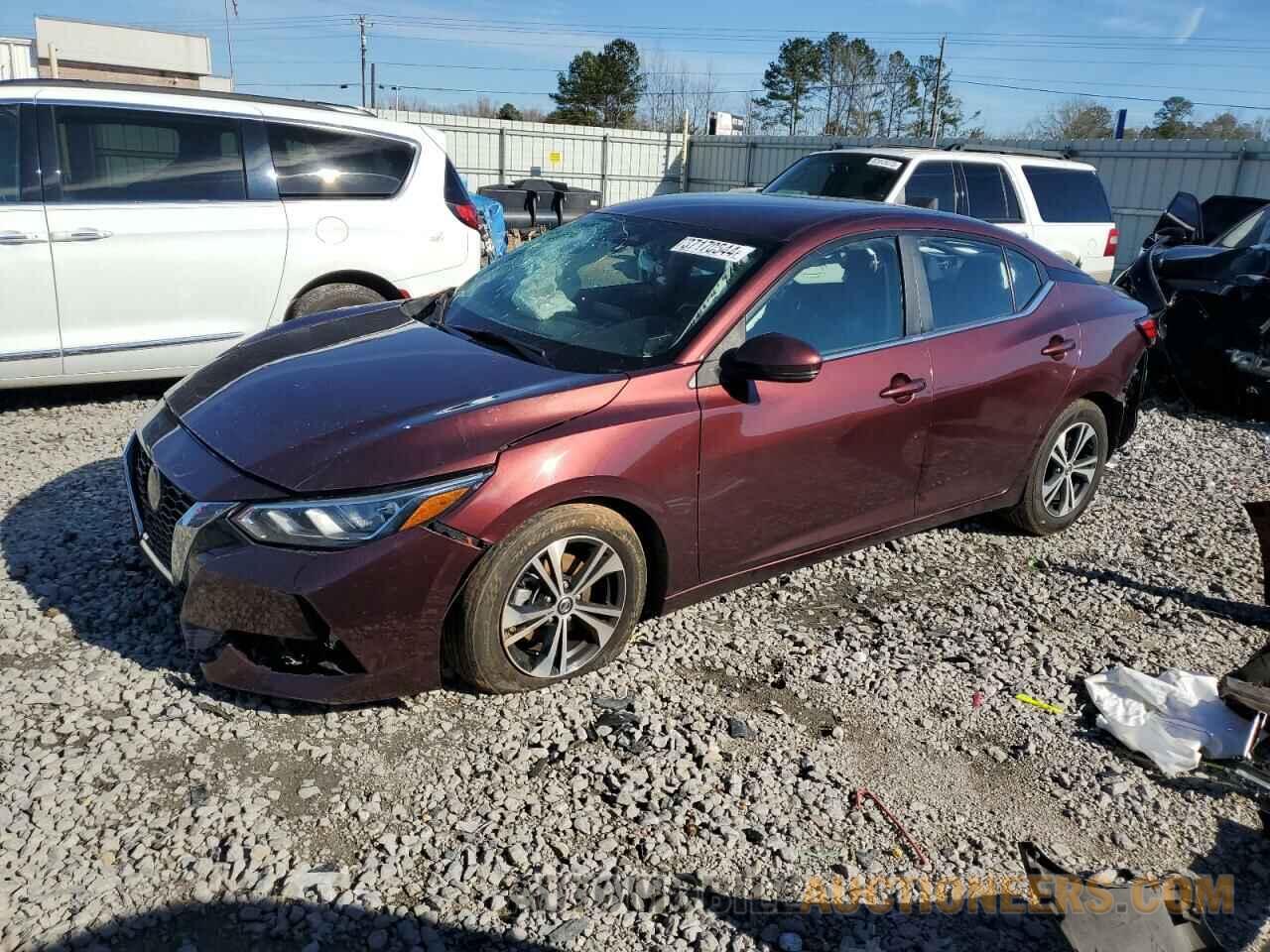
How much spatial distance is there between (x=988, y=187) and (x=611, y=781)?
9039mm

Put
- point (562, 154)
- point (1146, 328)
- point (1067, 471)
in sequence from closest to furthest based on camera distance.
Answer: point (1067, 471), point (1146, 328), point (562, 154)

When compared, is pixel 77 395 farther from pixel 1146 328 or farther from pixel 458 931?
pixel 1146 328

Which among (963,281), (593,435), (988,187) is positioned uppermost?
(988,187)

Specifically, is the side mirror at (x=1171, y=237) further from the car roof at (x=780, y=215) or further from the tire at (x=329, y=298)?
the tire at (x=329, y=298)

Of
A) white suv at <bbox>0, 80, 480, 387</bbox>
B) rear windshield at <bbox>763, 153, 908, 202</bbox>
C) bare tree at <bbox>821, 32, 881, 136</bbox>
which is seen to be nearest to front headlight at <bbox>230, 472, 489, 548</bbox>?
white suv at <bbox>0, 80, 480, 387</bbox>

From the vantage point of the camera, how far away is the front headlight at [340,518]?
9.65 feet

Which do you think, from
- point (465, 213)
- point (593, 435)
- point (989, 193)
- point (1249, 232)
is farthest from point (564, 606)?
point (989, 193)

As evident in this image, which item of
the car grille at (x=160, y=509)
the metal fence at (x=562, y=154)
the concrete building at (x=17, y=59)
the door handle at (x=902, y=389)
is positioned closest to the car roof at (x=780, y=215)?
the door handle at (x=902, y=389)

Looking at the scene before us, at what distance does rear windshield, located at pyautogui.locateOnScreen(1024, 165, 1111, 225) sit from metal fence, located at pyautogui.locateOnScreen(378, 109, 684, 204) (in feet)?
49.2

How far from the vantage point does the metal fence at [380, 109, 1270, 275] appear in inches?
696

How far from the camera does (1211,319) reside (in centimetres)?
765

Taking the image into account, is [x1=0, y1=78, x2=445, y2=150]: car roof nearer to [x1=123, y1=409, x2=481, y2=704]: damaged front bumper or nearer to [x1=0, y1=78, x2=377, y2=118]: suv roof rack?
[x1=0, y1=78, x2=377, y2=118]: suv roof rack

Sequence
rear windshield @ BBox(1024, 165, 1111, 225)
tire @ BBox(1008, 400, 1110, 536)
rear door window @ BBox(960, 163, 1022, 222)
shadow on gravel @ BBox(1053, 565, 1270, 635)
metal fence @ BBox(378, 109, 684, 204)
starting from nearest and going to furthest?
shadow on gravel @ BBox(1053, 565, 1270, 635)
tire @ BBox(1008, 400, 1110, 536)
rear door window @ BBox(960, 163, 1022, 222)
rear windshield @ BBox(1024, 165, 1111, 225)
metal fence @ BBox(378, 109, 684, 204)

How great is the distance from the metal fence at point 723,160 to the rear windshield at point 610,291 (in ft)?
53.5
